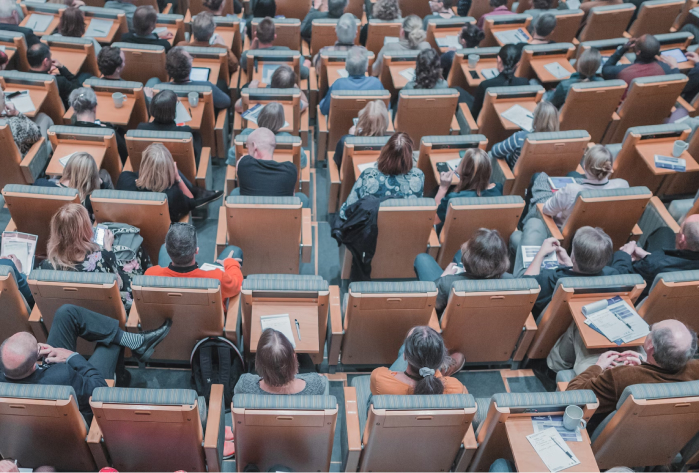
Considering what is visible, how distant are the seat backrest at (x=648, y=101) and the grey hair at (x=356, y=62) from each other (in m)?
2.42

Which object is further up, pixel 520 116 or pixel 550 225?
pixel 520 116

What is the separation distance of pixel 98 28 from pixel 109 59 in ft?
4.53

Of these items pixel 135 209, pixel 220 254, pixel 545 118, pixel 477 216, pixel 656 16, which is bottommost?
pixel 220 254

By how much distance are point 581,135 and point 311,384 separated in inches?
116

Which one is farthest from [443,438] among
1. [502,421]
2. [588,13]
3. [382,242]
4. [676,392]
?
[588,13]

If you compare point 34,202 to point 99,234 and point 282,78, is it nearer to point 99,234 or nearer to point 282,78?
point 99,234

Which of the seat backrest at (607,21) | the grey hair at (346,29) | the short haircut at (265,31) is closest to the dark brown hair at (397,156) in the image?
the grey hair at (346,29)

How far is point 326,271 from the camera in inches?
192

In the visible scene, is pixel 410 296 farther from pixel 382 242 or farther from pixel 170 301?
pixel 170 301

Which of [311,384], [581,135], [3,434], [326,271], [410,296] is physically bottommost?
[326,271]

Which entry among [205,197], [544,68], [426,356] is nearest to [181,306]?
[426,356]

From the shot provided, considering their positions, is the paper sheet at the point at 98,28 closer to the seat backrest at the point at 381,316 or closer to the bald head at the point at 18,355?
the bald head at the point at 18,355

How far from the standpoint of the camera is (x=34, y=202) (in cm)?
384

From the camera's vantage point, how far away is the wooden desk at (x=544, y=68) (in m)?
5.91
